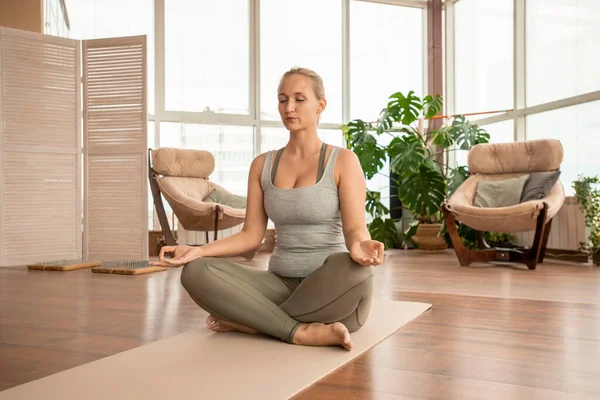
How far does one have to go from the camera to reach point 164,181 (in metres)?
5.29

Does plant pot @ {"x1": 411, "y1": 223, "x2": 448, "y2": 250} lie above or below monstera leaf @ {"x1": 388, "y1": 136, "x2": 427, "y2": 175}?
below

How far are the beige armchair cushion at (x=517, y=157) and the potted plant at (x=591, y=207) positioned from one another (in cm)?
26

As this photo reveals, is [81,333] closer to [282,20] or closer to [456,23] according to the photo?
[282,20]

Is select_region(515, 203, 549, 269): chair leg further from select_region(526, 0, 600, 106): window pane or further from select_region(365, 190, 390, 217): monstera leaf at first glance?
select_region(365, 190, 390, 217): monstera leaf

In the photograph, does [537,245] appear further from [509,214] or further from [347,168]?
[347,168]

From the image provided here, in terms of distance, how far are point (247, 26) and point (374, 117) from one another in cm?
188

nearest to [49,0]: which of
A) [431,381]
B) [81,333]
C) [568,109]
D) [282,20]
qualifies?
[282,20]

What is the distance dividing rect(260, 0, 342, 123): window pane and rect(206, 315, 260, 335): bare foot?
4.78m

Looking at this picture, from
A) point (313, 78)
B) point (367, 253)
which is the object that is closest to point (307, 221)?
point (367, 253)

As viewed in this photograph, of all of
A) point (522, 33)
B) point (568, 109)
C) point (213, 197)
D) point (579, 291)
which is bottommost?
point (579, 291)

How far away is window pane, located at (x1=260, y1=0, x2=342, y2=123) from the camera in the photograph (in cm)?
679

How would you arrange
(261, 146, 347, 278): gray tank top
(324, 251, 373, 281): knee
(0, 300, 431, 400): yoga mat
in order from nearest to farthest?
(0, 300, 431, 400): yoga mat, (324, 251, 373, 281): knee, (261, 146, 347, 278): gray tank top

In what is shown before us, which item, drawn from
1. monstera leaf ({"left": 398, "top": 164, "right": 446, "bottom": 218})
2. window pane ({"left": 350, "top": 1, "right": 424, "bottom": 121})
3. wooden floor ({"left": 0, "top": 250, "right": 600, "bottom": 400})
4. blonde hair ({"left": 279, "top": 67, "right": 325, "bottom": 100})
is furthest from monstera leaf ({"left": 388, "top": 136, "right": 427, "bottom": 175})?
blonde hair ({"left": 279, "top": 67, "right": 325, "bottom": 100})

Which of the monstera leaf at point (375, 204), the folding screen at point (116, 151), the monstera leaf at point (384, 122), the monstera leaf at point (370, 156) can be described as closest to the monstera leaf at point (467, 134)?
the monstera leaf at point (384, 122)
